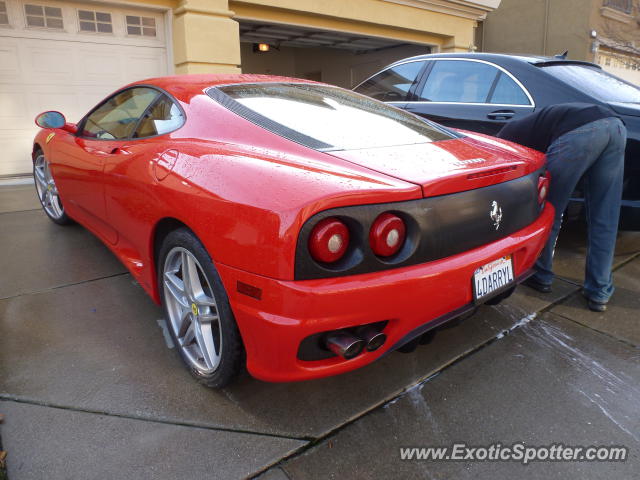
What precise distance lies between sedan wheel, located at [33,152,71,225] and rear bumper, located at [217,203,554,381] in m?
3.11

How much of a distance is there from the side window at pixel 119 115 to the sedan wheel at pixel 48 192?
97 centimetres

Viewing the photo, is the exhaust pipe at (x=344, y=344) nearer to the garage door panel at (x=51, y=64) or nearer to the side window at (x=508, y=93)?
the side window at (x=508, y=93)

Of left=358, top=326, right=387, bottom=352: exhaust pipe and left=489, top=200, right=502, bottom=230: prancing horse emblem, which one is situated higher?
left=489, top=200, right=502, bottom=230: prancing horse emblem

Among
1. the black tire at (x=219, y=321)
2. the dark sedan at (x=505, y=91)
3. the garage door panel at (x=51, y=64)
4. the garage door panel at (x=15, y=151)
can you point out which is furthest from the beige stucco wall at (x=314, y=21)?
the black tire at (x=219, y=321)

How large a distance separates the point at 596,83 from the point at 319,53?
1148 centimetres

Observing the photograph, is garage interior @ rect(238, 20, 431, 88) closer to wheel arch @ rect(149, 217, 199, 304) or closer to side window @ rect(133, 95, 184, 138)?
side window @ rect(133, 95, 184, 138)

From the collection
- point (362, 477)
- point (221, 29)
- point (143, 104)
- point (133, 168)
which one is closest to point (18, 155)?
point (221, 29)

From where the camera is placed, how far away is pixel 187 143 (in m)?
2.07

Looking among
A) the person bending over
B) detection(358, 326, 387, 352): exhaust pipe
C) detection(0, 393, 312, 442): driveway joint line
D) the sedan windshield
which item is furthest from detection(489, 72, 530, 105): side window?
detection(0, 393, 312, 442): driveway joint line

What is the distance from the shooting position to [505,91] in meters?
3.88

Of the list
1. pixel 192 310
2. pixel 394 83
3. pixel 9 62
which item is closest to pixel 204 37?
pixel 9 62

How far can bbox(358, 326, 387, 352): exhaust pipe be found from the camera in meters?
1.62

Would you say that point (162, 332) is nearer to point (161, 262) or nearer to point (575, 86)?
point (161, 262)

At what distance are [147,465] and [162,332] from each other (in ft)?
3.12
